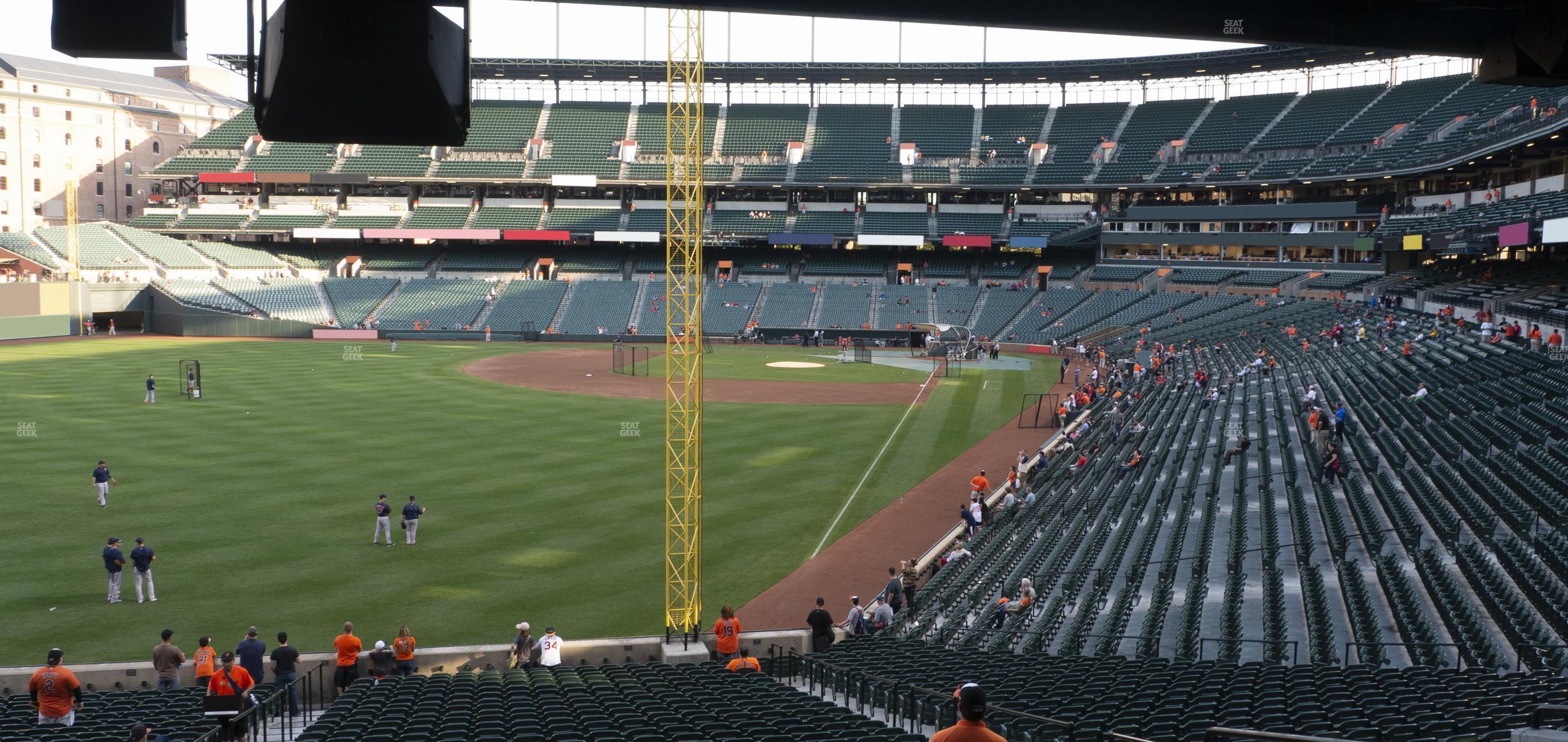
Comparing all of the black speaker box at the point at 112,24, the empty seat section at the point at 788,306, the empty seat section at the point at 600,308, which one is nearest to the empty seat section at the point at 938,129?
the empty seat section at the point at 788,306

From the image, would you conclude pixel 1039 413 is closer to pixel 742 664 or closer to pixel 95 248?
pixel 742 664

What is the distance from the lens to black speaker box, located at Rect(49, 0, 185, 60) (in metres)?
5.71

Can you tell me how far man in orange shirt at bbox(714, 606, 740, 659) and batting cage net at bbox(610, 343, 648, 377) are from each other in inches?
1541

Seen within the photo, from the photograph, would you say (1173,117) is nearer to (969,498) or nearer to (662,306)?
(662,306)

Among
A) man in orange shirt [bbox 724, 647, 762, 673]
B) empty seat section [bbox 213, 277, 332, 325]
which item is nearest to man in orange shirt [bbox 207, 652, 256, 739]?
man in orange shirt [bbox 724, 647, 762, 673]

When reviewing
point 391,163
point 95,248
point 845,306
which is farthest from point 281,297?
point 845,306

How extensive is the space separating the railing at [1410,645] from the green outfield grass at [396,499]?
1080 cm

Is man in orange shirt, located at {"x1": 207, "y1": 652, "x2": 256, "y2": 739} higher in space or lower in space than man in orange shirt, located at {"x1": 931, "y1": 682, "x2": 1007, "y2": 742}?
lower

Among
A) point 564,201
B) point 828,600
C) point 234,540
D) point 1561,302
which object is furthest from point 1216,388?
point 564,201

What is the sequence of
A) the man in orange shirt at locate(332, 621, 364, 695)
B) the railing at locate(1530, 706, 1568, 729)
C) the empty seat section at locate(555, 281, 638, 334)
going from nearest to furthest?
the railing at locate(1530, 706, 1568, 729) < the man in orange shirt at locate(332, 621, 364, 695) < the empty seat section at locate(555, 281, 638, 334)

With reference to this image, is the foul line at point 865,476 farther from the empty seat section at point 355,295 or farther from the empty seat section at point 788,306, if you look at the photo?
the empty seat section at point 355,295

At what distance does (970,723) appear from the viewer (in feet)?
18.0

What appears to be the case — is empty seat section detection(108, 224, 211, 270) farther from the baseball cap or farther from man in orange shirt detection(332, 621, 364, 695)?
the baseball cap

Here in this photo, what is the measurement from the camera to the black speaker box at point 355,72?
595 cm
